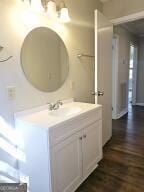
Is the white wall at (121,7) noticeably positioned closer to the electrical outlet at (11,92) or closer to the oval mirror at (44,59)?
the oval mirror at (44,59)

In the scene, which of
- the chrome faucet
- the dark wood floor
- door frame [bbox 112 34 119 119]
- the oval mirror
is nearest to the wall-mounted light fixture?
the oval mirror

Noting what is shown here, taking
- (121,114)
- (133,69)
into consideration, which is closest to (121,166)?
(121,114)

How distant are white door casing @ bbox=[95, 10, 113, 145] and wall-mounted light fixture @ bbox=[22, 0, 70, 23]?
53 centimetres

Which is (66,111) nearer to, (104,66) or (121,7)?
(104,66)

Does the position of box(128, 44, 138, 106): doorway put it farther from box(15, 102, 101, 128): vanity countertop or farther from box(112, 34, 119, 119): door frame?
box(15, 102, 101, 128): vanity countertop

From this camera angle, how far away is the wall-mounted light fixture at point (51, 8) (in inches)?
68.6

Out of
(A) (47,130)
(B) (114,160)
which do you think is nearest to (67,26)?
(A) (47,130)

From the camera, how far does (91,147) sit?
2.01 metres

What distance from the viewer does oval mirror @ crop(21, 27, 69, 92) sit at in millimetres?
1819

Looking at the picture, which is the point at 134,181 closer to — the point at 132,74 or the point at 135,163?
the point at 135,163

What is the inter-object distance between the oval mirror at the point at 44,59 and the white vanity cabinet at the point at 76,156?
65cm

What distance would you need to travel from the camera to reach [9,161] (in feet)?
5.48

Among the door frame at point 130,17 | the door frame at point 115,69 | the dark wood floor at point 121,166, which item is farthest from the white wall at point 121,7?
the dark wood floor at point 121,166

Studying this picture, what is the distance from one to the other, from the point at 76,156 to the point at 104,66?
1.50 metres
